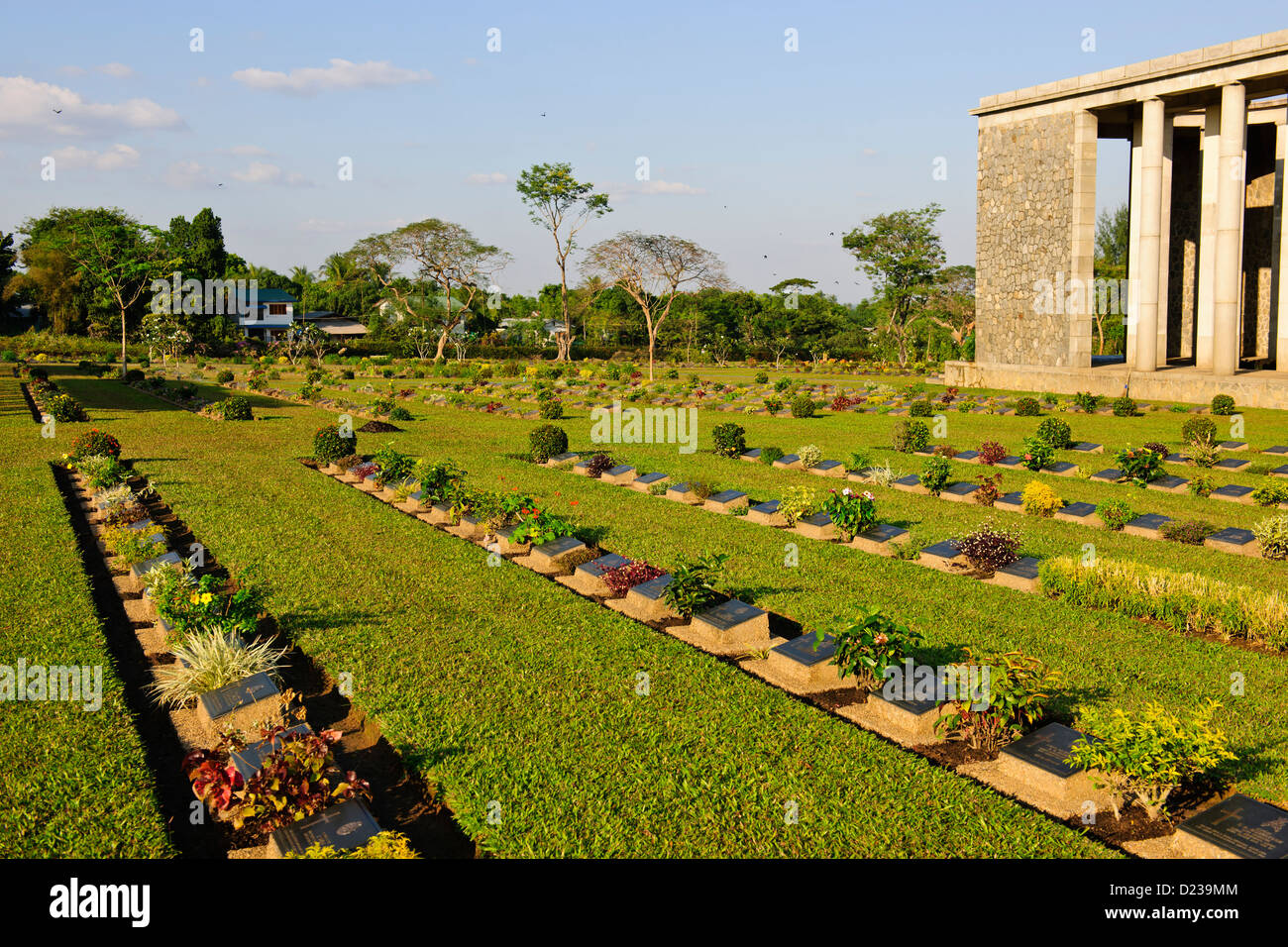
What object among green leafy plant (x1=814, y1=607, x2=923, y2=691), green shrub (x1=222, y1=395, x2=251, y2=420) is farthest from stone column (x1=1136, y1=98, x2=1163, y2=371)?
green shrub (x1=222, y1=395, x2=251, y2=420)

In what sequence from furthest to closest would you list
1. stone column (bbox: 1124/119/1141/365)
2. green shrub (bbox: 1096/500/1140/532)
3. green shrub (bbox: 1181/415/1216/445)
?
stone column (bbox: 1124/119/1141/365) → green shrub (bbox: 1181/415/1216/445) → green shrub (bbox: 1096/500/1140/532)

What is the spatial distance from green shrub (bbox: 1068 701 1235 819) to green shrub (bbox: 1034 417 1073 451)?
46.6 feet

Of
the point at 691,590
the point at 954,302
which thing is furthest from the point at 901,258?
the point at 691,590

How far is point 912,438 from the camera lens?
18.6 m

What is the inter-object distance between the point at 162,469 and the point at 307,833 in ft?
43.5

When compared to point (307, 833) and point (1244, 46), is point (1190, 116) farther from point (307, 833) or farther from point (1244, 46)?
point (307, 833)

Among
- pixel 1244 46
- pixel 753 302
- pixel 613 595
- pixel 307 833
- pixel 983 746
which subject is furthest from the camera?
pixel 753 302

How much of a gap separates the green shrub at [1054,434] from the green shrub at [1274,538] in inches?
308

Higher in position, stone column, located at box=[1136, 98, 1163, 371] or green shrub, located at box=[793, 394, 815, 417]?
stone column, located at box=[1136, 98, 1163, 371]

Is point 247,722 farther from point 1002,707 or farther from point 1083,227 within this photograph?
point 1083,227

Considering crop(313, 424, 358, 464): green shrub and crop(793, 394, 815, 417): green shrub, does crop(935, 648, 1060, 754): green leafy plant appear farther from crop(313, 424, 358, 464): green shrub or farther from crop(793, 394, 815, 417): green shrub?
crop(793, 394, 815, 417): green shrub

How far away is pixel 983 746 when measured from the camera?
598cm

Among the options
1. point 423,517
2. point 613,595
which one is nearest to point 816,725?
point 613,595

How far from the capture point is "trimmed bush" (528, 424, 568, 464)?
59.2 ft
